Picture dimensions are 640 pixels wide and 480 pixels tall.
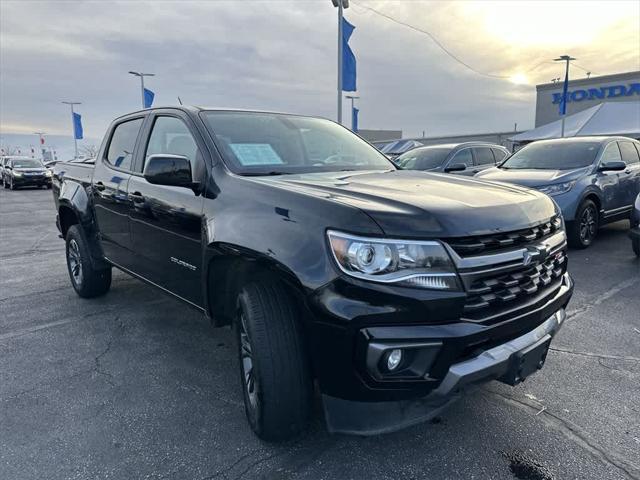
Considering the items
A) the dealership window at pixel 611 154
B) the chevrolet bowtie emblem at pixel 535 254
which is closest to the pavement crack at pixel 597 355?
the chevrolet bowtie emblem at pixel 535 254

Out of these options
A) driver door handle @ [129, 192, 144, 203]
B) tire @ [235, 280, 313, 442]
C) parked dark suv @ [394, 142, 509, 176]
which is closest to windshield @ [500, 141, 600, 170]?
parked dark suv @ [394, 142, 509, 176]

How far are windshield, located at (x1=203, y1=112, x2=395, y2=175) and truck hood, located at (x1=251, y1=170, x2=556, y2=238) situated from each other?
0.78 feet

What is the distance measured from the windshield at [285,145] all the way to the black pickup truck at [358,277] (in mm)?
25

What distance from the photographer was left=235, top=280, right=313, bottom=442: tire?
2104 millimetres

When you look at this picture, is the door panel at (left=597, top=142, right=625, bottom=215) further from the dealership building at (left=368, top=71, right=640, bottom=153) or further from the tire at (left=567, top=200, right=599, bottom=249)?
the dealership building at (left=368, top=71, right=640, bottom=153)

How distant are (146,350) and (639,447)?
3234mm

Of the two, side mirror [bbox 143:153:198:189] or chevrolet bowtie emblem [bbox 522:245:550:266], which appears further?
side mirror [bbox 143:153:198:189]

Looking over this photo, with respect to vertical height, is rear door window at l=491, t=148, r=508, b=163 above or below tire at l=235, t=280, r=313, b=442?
above

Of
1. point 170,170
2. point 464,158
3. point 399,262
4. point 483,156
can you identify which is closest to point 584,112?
point 483,156

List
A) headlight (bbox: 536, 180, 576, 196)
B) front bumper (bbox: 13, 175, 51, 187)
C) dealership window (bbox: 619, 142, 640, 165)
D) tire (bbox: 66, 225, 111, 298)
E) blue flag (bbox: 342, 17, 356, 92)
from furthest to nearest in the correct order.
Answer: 1. front bumper (bbox: 13, 175, 51, 187)
2. blue flag (bbox: 342, 17, 356, 92)
3. dealership window (bbox: 619, 142, 640, 165)
4. headlight (bbox: 536, 180, 576, 196)
5. tire (bbox: 66, 225, 111, 298)

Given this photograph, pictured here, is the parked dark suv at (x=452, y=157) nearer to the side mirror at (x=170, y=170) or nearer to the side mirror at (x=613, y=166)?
the side mirror at (x=613, y=166)

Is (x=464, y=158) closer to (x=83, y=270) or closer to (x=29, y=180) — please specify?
(x=83, y=270)

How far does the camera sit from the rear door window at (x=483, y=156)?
10336 millimetres

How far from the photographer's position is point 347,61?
12875 mm
